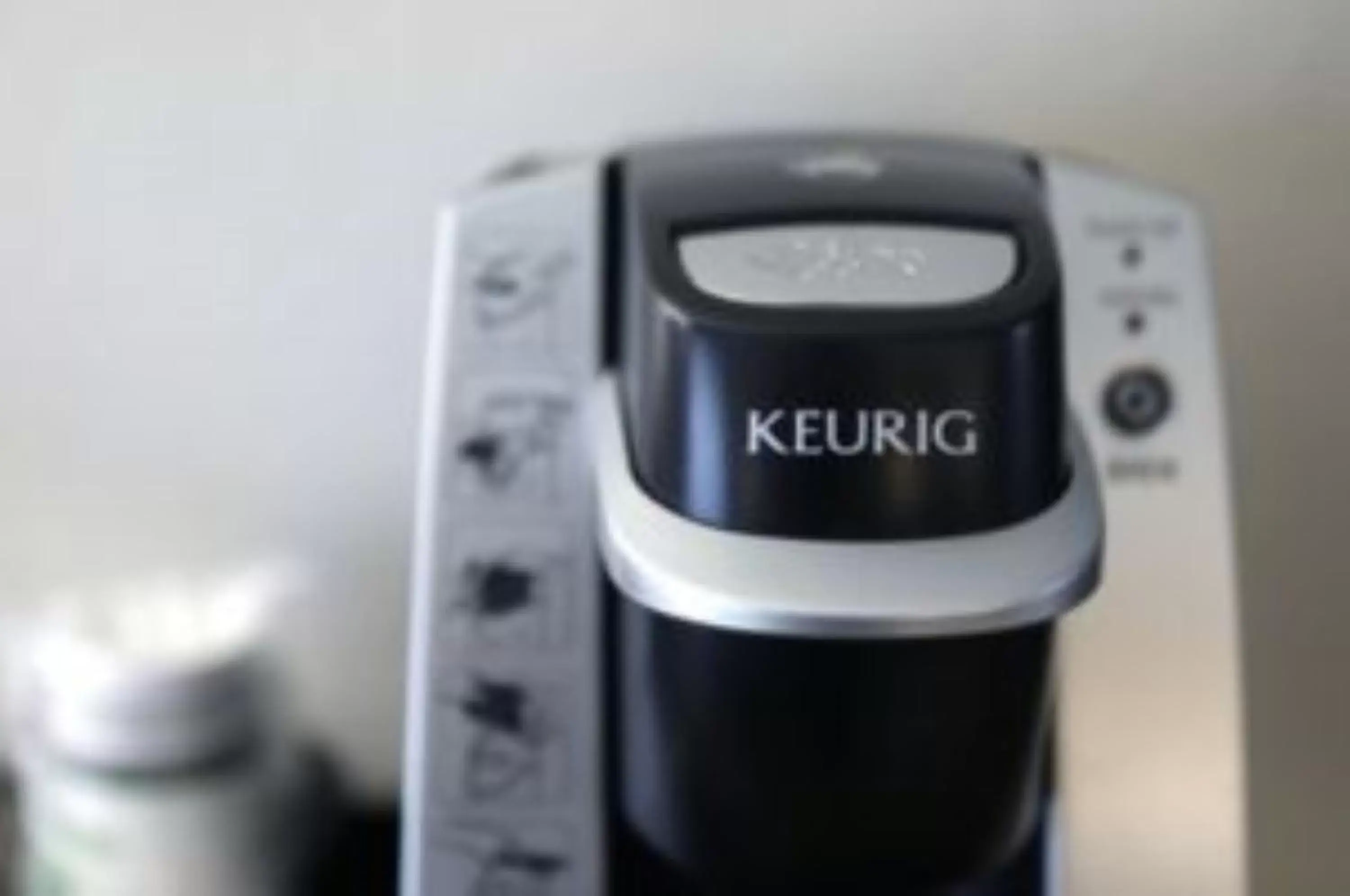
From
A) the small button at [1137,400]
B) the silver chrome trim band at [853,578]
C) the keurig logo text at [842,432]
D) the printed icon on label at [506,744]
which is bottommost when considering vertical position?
the printed icon on label at [506,744]

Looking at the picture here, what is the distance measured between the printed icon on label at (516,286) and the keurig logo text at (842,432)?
142 millimetres

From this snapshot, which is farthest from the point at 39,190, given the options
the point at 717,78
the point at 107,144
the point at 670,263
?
the point at 670,263

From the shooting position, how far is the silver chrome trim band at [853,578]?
516 mm

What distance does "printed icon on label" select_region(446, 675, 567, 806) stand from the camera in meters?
0.63

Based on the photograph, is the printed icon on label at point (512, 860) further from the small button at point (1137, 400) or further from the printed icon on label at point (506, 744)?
the small button at point (1137, 400)

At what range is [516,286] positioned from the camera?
26.0 inches

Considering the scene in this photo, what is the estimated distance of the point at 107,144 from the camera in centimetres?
82

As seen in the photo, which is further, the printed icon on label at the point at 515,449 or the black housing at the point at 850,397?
the printed icon on label at the point at 515,449

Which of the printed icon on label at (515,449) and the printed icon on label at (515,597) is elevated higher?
the printed icon on label at (515,449)

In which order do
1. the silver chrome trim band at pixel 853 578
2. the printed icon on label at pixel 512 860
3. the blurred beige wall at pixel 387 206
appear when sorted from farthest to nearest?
1. the blurred beige wall at pixel 387 206
2. the printed icon on label at pixel 512 860
3. the silver chrome trim band at pixel 853 578

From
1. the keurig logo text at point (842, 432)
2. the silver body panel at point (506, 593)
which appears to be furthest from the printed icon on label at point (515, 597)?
the keurig logo text at point (842, 432)

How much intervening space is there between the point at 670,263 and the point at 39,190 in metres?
0.35

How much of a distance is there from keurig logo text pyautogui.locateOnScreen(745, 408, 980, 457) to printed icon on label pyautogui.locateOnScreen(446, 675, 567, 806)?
5.4 inches

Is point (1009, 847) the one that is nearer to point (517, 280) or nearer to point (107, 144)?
point (517, 280)
